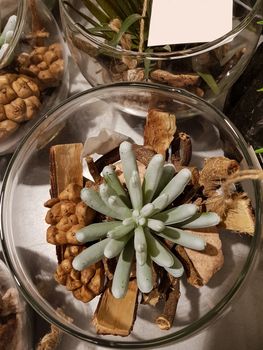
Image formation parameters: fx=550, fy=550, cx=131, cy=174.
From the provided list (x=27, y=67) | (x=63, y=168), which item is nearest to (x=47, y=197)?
(x=63, y=168)

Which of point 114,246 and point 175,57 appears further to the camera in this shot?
point 175,57

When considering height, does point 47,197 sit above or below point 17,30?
below

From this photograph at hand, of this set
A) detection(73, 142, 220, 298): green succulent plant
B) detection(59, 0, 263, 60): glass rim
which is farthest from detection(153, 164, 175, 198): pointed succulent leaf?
detection(59, 0, 263, 60): glass rim

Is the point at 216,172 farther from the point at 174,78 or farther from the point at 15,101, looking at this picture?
the point at 15,101

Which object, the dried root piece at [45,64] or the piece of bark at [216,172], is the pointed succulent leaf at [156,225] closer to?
the piece of bark at [216,172]

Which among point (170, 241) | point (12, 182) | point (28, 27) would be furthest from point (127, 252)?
point (28, 27)

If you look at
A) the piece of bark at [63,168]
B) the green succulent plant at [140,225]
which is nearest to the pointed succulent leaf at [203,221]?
the green succulent plant at [140,225]
